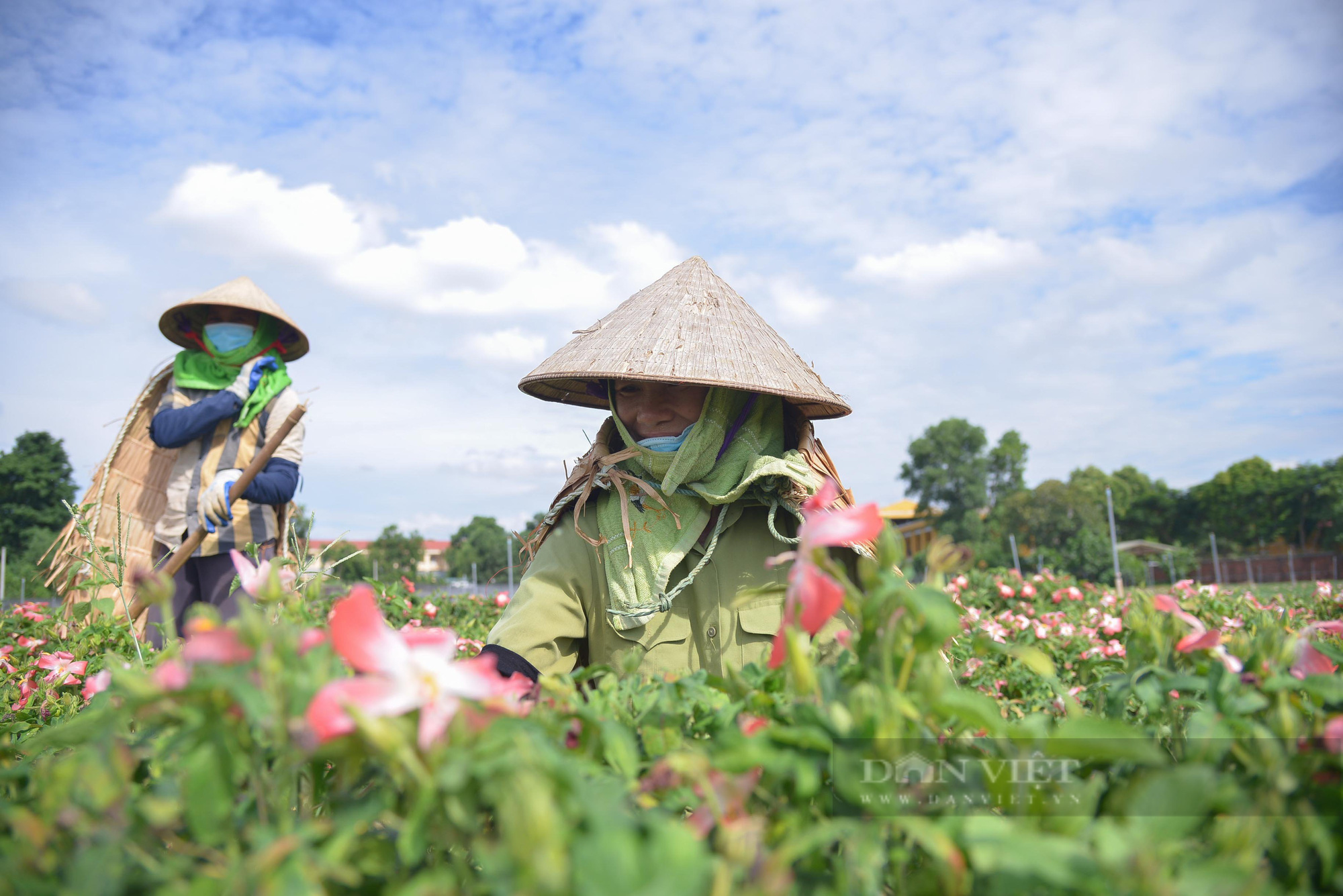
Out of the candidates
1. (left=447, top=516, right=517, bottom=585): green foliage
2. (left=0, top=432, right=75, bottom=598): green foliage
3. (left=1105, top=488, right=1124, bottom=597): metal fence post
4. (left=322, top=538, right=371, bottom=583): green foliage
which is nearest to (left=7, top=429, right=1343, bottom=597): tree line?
(left=0, top=432, right=75, bottom=598): green foliage

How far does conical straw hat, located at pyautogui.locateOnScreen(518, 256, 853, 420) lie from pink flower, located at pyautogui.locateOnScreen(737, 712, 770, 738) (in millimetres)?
1237

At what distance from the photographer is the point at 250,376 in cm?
386

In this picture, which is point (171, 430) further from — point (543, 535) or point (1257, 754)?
point (1257, 754)

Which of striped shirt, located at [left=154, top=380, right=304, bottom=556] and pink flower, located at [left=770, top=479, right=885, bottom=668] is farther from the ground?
striped shirt, located at [left=154, top=380, right=304, bottom=556]

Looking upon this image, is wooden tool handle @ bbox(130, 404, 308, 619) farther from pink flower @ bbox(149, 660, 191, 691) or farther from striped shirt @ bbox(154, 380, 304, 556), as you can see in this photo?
pink flower @ bbox(149, 660, 191, 691)

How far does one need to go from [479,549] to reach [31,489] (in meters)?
27.0

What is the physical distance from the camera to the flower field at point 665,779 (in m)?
0.56

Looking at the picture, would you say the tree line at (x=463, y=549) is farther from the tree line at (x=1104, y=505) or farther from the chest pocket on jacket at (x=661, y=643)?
the chest pocket on jacket at (x=661, y=643)

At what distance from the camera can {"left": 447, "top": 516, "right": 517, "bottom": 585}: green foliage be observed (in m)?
53.8

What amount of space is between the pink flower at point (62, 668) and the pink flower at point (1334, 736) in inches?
95.2

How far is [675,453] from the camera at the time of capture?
2.19 metres

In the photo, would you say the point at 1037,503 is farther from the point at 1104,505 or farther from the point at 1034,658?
the point at 1034,658

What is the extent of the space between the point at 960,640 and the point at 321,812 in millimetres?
2034

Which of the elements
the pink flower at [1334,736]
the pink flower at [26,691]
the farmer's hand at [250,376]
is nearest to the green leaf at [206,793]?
the pink flower at [1334,736]
